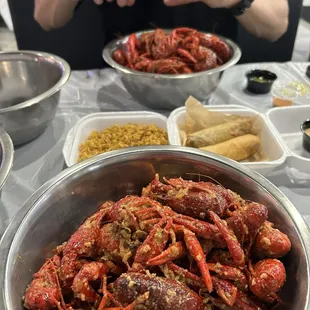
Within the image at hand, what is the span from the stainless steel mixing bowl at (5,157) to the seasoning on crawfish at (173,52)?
0.96 m

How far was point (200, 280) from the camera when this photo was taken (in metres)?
1.02

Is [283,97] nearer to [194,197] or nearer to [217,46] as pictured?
[217,46]

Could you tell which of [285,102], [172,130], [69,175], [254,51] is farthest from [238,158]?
[254,51]

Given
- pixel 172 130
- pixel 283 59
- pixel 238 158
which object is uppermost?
pixel 172 130

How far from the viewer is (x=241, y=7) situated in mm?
2449

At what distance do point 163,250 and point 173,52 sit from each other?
1525 mm

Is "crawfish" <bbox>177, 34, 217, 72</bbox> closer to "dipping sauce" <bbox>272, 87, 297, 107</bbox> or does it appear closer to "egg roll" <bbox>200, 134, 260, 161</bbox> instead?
"dipping sauce" <bbox>272, 87, 297, 107</bbox>

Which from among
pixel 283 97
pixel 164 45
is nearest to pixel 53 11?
pixel 164 45

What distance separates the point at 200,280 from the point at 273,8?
221 centimetres

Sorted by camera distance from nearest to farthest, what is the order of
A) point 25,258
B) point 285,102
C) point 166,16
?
point 25,258 < point 285,102 < point 166,16

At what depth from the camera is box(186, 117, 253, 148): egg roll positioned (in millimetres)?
1822

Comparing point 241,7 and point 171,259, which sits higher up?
point 241,7

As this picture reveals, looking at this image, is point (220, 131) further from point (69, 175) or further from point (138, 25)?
point (138, 25)

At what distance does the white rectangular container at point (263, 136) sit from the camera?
5.22ft
